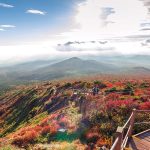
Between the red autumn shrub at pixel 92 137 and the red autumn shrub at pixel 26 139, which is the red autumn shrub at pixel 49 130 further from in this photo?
the red autumn shrub at pixel 92 137

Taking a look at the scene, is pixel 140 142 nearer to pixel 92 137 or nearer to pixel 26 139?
pixel 92 137

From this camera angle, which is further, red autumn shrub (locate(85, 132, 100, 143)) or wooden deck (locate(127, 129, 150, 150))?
red autumn shrub (locate(85, 132, 100, 143))

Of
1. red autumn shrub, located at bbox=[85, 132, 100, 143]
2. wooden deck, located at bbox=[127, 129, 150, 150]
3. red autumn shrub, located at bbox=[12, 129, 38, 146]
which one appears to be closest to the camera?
wooden deck, located at bbox=[127, 129, 150, 150]

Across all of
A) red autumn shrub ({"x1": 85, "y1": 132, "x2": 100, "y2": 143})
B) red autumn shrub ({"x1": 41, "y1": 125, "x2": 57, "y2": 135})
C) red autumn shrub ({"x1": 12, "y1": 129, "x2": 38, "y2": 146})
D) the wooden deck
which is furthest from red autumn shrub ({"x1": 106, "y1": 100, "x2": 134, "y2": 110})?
the wooden deck

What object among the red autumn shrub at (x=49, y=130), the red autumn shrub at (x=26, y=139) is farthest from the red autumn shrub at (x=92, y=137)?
the red autumn shrub at (x=26, y=139)

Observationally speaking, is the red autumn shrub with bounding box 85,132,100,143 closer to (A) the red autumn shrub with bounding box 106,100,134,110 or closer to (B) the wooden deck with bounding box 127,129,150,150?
(A) the red autumn shrub with bounding box 106,100,134,110

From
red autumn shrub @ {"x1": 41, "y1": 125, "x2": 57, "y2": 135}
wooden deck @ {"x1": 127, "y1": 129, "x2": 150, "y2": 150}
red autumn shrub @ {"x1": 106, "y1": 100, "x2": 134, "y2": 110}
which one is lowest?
red autumn shrub @ {"x1": 41, "y1": 125, "x2": 57, "y2": 135}

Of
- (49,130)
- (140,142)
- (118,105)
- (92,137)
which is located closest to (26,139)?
(49,130)

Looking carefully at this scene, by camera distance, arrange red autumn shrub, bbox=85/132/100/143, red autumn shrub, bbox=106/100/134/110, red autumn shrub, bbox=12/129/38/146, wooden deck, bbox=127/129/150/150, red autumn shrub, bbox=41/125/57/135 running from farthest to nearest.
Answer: red autumn shrub, bbox=106/100/134/110 < red autumn shrub, bbox=41/125/57/135 < red autumn shrub, bbox=12/129/38/146 < red autumn shrub, bbox=85/132/100/143 < wooden deck, bbox=127/129/150/150

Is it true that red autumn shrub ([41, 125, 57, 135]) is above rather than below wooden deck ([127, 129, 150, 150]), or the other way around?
below
